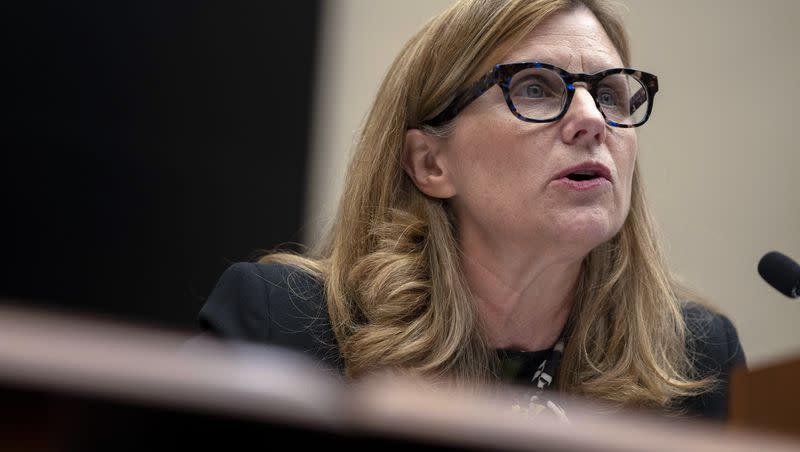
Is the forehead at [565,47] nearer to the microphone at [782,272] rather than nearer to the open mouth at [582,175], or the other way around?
the open mouth at [582,175]

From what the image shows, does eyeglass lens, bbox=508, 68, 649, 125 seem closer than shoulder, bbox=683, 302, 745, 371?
Yes

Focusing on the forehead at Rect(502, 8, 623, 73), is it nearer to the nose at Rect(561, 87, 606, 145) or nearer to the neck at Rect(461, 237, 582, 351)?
the nose at Rect(561, 87, 606, 145)

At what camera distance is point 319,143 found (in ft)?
9.49

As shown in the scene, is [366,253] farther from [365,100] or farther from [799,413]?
[365,100]

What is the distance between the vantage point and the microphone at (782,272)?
61.0 inches

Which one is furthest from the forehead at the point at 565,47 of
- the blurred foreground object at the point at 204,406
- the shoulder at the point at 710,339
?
Answer: the blurred foreground object at the point at 204,406

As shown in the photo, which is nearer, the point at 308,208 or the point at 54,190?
the point at 54,190

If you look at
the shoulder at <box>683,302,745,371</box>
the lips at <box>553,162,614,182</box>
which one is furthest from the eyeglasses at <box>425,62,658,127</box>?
the shoulder at <box>683,302,745,371</box>

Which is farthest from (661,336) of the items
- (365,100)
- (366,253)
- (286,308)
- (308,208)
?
(365,100)

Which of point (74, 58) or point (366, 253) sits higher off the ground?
point (74, 58)

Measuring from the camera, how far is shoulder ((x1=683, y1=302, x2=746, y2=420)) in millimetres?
1866

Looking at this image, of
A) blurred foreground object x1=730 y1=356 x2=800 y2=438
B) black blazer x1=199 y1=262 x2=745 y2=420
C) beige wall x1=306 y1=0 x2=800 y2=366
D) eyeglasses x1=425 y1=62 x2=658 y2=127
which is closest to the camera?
blurred foreground object x1=730 y1=356 x2=800 y2=438

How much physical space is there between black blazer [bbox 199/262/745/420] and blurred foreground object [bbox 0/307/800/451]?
1.22 metres

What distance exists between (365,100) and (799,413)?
2004 millimetres
